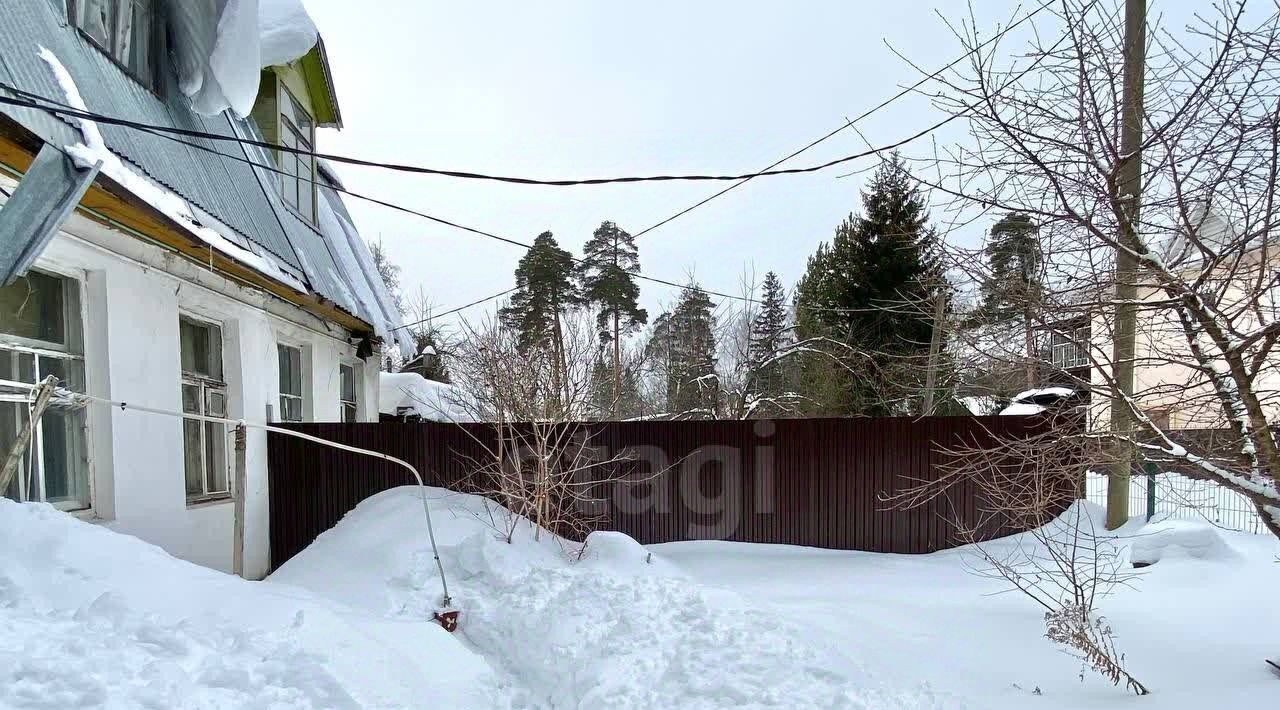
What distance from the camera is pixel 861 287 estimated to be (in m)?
13.8

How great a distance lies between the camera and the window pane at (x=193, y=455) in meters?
5.66

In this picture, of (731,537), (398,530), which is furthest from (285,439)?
(731,537)

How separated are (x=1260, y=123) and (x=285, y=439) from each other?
860 centimetres

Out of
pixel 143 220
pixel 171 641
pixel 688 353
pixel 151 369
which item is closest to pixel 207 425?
pixel 151 369

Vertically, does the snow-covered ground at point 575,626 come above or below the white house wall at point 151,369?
below

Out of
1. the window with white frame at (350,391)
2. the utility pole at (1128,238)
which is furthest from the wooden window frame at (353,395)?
the utility pole at (1128,238)

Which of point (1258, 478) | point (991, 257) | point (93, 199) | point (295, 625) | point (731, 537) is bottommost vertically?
point (731, 537)

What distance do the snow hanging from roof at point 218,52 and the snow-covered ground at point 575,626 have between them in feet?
12.8

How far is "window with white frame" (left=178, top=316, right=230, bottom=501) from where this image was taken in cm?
567

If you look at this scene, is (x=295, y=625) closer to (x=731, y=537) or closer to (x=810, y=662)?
(x=810, y=662)

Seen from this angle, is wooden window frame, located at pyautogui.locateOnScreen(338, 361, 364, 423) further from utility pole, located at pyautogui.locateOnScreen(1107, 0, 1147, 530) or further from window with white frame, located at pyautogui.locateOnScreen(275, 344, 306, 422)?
utility pole, located at pyautogui.locateOnScreen(1107, 0, 1147, 530)

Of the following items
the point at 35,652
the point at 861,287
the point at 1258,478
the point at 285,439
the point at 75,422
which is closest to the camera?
the point at 35,652

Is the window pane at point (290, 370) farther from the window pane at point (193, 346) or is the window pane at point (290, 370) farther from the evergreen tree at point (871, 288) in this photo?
the evergreen tree at point (871, 288)

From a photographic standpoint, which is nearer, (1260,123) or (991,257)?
(1260,123)
